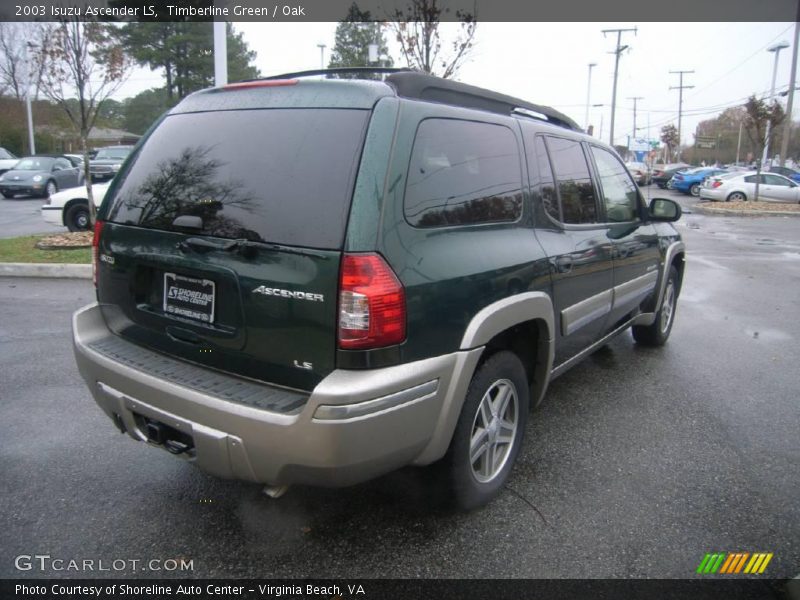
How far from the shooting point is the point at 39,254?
880 cm

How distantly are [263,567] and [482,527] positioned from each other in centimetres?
99

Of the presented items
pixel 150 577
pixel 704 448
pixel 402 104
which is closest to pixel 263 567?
pixel 150 577

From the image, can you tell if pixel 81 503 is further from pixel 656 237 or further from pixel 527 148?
pixel 656 237

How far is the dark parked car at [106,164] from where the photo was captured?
2098 cm

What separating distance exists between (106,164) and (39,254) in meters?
14.6

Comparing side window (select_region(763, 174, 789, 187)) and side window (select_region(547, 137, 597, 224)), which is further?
side window (select_region(763, 174, 789, 187))

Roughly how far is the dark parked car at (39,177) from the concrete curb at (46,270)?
45.4 ft

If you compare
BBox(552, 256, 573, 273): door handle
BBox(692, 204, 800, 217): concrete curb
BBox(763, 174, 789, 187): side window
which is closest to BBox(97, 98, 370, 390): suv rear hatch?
BBox(552, 256, 573, 273): door handle

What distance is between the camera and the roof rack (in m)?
2.42

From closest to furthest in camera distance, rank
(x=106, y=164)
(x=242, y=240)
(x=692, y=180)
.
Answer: (x=242, y=240) → (x=106, y=164) → (x=692, y=180)

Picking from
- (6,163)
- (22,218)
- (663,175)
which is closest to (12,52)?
(6,163)

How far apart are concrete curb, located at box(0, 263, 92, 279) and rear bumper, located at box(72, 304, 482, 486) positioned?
20.8ft

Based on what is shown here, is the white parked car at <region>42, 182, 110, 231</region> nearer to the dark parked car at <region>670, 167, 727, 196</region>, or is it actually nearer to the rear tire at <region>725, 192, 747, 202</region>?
the rear tire at <region>725, 192, 747, 202</region>

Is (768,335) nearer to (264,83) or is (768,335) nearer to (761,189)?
(264,83)
